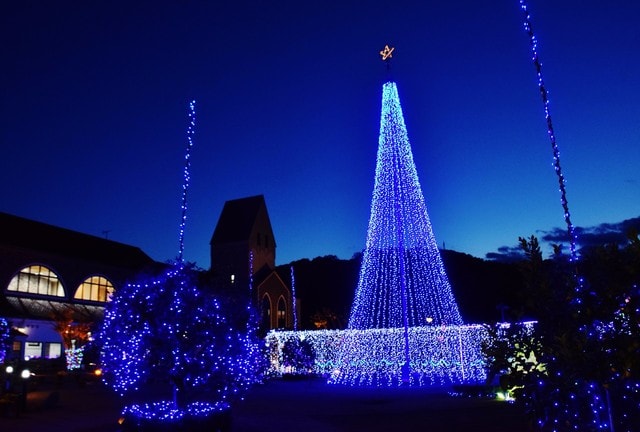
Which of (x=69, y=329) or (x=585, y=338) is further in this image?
(x=69, y=329)

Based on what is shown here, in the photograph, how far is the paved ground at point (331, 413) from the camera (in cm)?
1448

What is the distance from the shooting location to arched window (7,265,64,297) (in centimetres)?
3844

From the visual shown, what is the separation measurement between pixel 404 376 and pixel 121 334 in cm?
1727

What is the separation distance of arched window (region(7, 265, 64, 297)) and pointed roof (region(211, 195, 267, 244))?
23112 mm

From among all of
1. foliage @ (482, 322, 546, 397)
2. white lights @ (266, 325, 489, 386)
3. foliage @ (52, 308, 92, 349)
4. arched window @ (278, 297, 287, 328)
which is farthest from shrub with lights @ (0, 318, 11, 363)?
arched window @ (278, 297, 287, 328)

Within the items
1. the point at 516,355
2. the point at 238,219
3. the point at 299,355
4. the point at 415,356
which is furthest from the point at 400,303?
the point at 238,219

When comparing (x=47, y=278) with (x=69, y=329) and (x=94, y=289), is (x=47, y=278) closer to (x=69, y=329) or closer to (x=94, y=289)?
(x=94, y=289)

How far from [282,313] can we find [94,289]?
22.6 metres

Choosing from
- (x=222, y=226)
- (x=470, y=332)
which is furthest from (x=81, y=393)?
(x=222, y=226)

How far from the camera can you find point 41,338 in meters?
38.3

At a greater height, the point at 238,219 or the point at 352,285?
the point at 238,219

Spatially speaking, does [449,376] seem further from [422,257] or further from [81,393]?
[81,393]

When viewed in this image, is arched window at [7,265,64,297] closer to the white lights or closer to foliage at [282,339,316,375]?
foliage at [282,339,316,375]

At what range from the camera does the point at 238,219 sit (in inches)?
2530
